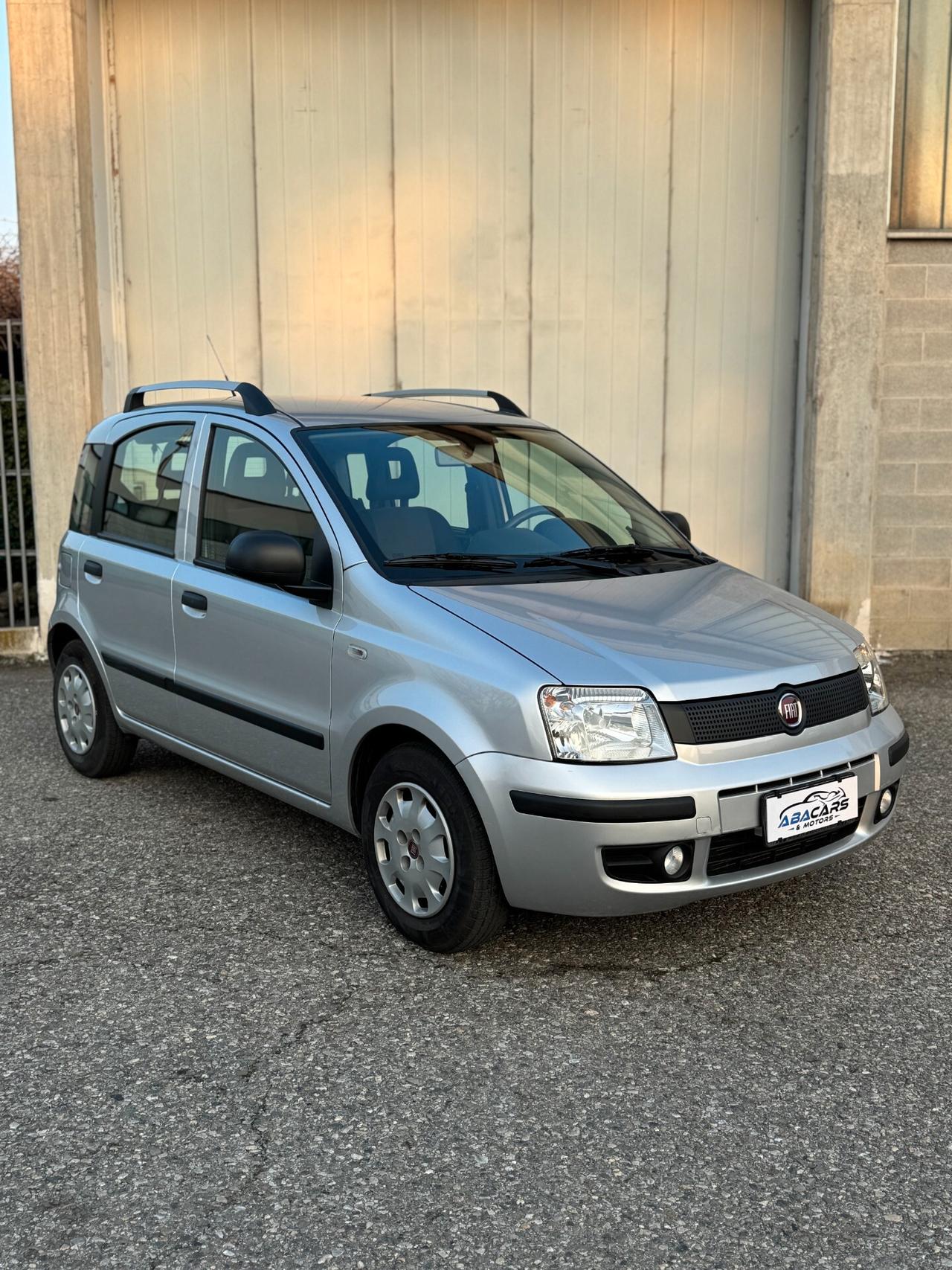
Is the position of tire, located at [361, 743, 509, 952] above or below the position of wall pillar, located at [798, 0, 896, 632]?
below

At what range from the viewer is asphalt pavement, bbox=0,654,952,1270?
2.51 metres

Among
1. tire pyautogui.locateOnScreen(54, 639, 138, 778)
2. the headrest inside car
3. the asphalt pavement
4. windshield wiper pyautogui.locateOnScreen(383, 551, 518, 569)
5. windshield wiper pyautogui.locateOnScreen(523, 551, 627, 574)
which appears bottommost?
the asphalt pavement

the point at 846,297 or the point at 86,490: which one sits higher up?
the point at 846,297

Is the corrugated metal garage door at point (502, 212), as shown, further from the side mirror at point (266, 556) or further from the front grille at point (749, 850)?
the front grille at point (749, 850)


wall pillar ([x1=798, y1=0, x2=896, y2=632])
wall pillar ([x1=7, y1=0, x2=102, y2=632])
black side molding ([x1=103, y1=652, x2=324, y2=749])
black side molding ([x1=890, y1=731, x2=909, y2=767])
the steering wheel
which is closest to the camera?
black side molding ([x1=890, y1=731, x2=909, y2=767])

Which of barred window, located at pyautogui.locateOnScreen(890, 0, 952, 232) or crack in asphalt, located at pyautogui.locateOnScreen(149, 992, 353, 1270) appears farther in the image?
barred window, located at pyautogui.locateOnScreen(890, 0, 952, 232)

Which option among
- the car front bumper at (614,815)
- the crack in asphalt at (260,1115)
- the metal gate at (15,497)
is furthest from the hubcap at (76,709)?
the metal gate at (15,497)

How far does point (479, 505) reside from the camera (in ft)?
14.3

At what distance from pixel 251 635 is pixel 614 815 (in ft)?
5.21

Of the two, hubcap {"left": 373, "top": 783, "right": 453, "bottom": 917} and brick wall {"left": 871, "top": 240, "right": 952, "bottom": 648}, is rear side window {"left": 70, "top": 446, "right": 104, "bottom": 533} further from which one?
brick wall {"left": 871, "top": 240, "right": 952, "bottom": 648}

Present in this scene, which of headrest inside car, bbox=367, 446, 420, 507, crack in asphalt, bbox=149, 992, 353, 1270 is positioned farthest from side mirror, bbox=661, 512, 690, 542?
crack in asphalt, bbox=149, 992, 353, 1270

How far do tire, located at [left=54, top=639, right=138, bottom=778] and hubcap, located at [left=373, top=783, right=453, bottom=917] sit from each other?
2.05 m

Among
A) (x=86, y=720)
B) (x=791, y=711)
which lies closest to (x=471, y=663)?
(x=791, y=711)

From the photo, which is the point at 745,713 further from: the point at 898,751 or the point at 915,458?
the point at 915,458
